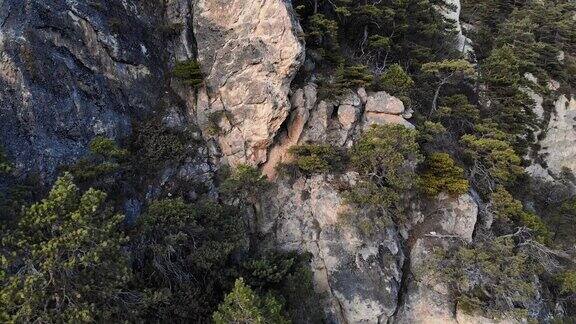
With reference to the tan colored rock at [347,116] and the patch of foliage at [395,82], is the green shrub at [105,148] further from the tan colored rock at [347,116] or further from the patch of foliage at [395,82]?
the patch of foliage at [395,82]

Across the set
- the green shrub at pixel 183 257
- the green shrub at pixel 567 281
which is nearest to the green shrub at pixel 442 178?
the green shrub at pixel 567 281

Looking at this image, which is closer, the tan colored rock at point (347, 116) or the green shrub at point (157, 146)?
the green shrub at point (157, 146)

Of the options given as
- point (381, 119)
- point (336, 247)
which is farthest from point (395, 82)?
point (336, 247)

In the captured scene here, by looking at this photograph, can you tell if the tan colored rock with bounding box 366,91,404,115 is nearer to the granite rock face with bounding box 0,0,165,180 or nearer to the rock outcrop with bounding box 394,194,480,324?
the rock outcrop with bounding box 394,194,480,324

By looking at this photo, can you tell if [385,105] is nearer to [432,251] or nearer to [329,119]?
[329,119]

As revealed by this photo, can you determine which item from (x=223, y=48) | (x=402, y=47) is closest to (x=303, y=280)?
(x=223, y=48)
